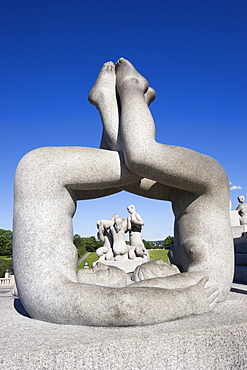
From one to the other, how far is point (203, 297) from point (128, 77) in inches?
115

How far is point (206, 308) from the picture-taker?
314 centimetres

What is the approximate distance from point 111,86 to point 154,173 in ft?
5.28

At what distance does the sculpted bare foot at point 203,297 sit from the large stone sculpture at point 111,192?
0.01 m

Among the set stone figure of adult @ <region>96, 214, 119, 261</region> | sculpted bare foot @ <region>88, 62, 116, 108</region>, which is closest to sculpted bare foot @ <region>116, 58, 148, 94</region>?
sculpted bare foot @ <region>88, 62, 116, 108</region>

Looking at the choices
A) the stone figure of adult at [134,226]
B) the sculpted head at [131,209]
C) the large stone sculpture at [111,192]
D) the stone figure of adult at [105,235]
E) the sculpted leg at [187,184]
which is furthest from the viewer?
the sculpted head at [131,209]

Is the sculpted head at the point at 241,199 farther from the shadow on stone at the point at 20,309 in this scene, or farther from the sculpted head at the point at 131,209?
the shadow on stone at the point at 20,309

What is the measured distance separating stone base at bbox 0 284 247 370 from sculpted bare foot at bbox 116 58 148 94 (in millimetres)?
2926

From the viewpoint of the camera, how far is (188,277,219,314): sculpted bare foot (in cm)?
308

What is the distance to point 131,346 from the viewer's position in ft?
7.50

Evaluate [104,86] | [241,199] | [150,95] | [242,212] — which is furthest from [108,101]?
[241,199]

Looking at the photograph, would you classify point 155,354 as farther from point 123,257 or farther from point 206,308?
point 123,257

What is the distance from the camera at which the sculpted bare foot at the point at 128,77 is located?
3997 millimetres

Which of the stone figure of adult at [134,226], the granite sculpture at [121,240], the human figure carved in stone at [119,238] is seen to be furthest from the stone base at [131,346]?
the stone figure of adult at [134,226]

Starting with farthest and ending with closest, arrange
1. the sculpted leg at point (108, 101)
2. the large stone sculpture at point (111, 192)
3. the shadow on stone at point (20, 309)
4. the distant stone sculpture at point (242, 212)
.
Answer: the distant stone sculpture at point (242, 212)
the sculpted leg at point (108, 101)
the shadow on stone at point (20, 309)
the large stone sculpture at point (111, 192)
